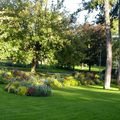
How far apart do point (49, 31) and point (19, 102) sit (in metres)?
22.1

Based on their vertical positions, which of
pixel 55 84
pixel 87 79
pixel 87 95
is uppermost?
pixel 87 79

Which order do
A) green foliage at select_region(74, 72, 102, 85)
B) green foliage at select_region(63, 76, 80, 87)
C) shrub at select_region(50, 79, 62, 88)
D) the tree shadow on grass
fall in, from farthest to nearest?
green foliage at select_region(74, 72, 102, 85), green foliage at select_region(63, 76, 80, 87), shrub at select_region(50, 79, 62, 88), the tree shadow on grass

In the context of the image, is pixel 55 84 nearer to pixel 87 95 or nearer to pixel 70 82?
pixel 70 82

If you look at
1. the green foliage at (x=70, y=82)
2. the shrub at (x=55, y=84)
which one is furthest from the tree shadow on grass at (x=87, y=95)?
→ the green foliage at (x=70, y=82)

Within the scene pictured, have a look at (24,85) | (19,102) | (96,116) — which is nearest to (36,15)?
(24,85)

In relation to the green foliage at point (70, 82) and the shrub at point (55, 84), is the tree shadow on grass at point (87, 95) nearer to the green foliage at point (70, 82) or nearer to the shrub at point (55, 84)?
the shrub at point (55, 84)

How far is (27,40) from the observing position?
39062 millimetres

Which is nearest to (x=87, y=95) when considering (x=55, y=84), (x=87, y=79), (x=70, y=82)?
(x=55, y=84)

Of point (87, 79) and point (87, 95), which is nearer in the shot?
point (87, 95)

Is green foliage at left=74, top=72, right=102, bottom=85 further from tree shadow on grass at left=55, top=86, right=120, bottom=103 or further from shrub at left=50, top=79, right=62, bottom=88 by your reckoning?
tree shadow on grass at left=55, top=86, right=120, bottom=103

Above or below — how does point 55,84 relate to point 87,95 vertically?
above

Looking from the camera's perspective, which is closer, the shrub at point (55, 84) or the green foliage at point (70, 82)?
the shrub at point (55, 84)

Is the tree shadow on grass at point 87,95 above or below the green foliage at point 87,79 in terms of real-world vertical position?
below

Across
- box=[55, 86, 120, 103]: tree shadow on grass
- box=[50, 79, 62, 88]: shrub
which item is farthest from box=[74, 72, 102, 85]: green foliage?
box=[55, 86, 120, 103]: tree shadow on grass
